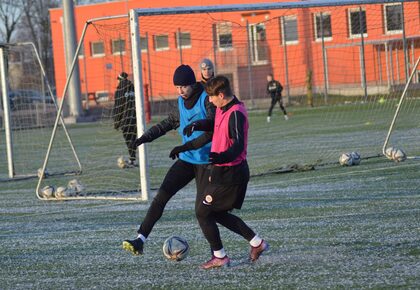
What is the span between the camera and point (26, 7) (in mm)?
72500

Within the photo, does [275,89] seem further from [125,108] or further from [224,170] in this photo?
[224,170]

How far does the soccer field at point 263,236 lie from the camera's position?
24.7ft

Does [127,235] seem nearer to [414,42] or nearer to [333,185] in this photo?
[333,185]

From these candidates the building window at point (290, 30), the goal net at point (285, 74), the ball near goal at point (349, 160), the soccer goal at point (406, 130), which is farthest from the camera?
the building window at point (290, 30)

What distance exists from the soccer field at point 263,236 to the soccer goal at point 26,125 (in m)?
2.65

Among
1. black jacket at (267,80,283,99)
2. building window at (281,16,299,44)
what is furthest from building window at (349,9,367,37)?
black jacket at (267,80,283,99)

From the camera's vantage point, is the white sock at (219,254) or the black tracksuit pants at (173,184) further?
the black tracksuit pants at (173,184)

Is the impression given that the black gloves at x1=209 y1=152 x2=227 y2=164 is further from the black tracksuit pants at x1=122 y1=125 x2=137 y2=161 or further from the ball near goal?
the black tracksuit pants at x1=122 y1=125 x2=137 y2=161

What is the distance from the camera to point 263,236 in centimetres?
956

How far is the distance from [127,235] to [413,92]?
12.3 m

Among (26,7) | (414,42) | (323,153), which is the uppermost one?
(26,7)

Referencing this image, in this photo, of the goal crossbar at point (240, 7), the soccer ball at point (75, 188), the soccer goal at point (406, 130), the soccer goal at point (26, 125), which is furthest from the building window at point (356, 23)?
the soccer ball at point (75, 188)

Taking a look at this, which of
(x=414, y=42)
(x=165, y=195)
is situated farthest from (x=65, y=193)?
(x=414, y=42)

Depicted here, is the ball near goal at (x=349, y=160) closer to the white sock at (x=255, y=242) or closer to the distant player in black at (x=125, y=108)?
the distant player in black at (x=125, y=108)
